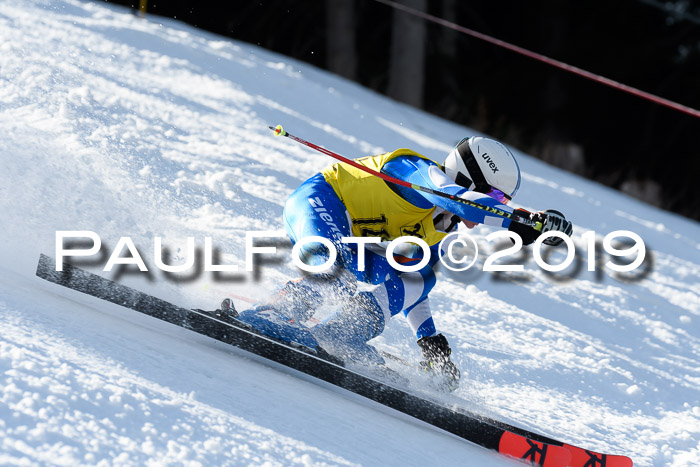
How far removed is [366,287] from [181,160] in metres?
1.70

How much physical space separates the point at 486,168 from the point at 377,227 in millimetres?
522

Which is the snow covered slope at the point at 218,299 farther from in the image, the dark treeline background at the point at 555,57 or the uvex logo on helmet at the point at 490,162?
the dark treeline background at the point at 555,57

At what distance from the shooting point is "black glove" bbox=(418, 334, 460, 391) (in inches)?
142

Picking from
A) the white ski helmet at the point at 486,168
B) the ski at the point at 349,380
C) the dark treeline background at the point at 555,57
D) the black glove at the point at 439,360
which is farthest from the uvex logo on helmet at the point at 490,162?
the dark treeline background at the point at 555,57

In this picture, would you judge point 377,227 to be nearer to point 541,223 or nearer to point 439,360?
point 439,360

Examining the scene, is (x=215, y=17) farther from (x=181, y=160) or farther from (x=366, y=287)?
(x=366, y=287)

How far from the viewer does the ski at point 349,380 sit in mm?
3068

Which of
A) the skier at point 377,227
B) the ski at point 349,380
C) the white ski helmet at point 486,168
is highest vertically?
the white ski helmet at point 486,168

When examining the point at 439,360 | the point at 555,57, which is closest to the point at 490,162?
the point at 439,360

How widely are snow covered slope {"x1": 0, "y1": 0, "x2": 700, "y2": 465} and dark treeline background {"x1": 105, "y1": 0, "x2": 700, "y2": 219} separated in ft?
24.7

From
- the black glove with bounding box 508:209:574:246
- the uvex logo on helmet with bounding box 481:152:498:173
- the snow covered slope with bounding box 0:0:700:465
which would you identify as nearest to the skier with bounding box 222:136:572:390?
the uvex logo on helmet with bounding box 481:152:498:173

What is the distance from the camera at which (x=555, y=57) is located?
16984 millimetres

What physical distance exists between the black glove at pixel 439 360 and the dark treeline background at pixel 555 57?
1140 centimetres

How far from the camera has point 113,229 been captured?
4.19m
